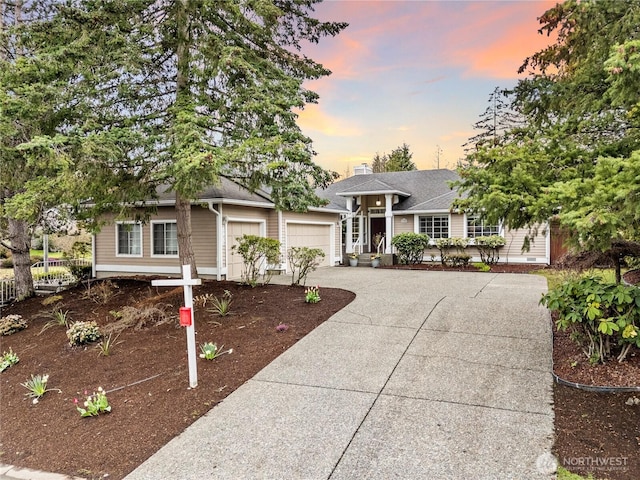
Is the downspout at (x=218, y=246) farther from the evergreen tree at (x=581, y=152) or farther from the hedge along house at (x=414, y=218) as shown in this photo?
the evergreen tree at (x=581, y=152)

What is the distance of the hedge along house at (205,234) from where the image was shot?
12242mm

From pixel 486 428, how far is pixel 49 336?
782 centimetres

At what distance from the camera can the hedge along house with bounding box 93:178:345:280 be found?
482 inches

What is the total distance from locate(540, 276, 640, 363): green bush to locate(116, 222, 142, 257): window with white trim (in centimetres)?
1274

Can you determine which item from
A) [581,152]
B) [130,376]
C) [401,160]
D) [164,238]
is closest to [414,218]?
[164,238]

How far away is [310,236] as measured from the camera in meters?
16.4

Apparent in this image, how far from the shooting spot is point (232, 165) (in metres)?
7.64

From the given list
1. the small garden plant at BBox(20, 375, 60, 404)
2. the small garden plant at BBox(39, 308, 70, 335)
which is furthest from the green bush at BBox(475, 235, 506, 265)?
the small garden plant at BBox(20, 375, 60, 404)

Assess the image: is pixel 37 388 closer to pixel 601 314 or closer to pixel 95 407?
pixel 95 407

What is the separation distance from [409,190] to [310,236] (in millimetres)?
6663

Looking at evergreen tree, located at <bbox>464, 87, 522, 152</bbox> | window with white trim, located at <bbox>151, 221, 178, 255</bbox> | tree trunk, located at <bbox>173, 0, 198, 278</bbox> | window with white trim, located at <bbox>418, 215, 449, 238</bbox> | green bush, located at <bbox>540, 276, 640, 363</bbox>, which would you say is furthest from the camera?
evergreen tree, located at <bbox>464, 87, 522, 152</bbox>

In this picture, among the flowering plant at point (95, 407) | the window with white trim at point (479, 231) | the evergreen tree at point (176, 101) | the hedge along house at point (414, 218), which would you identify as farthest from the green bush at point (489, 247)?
the flowering plant at point (95, 407)

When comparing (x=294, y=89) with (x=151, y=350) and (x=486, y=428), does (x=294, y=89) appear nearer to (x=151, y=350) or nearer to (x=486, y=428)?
→ (x=151, y=350)

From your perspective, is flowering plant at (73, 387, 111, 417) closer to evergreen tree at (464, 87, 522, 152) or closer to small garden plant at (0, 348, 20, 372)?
small garden plant at (0, 348, 20, 372)
